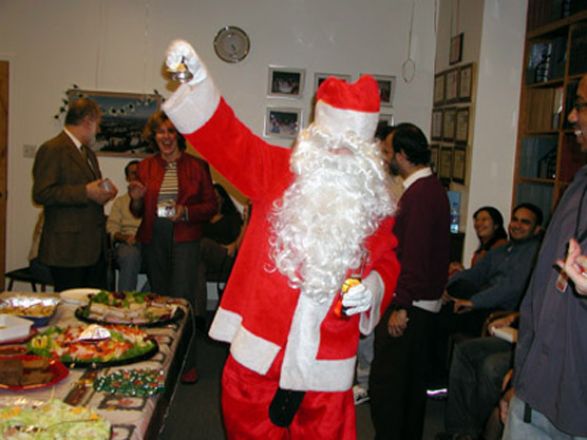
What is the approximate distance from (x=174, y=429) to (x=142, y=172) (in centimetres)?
144

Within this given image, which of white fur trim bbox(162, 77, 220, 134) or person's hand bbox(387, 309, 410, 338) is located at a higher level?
white fur trim bbox(162, 77, 220, 134)

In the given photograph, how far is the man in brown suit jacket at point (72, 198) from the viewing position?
3125 mm

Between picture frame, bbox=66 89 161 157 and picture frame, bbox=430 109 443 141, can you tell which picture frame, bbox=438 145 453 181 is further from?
picture frame, bbox=66 89 161 157

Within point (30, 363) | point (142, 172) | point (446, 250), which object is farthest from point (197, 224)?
point (30, 363)

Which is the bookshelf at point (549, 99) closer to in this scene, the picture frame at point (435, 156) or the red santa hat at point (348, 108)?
the picture frame at point (435, 156)

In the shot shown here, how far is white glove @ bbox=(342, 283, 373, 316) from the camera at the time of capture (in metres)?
1.57

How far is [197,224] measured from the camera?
359 centimetres

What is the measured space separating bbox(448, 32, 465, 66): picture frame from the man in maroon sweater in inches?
94.5

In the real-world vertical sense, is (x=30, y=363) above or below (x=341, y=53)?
below

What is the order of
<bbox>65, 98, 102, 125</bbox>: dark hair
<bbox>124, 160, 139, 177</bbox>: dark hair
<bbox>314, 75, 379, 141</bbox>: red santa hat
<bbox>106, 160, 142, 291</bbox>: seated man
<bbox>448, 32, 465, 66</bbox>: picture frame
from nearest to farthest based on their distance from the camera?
<bbox>314, 75, 379, 141</bbox>: red santa hat
<bbox>65, 98, 102, 125</bbox>: dark hair
<bbox>106, 160, 142, 291</bbox>: seated man
<bbox>448, 32, 465, 66</bbox>: picture frame
<bbox>124, 160, 139, 177</bbox>: dark hair

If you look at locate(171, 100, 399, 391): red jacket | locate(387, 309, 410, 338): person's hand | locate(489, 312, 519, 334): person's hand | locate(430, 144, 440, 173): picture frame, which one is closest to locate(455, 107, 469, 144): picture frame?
locate(430, 144, 440, 173): picture frame

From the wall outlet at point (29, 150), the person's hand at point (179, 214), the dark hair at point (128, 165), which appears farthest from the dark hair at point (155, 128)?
the wall outlet at point (29, 150)

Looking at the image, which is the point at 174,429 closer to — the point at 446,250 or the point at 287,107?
the point at 446,250

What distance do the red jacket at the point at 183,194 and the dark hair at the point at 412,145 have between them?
1.31 metres
